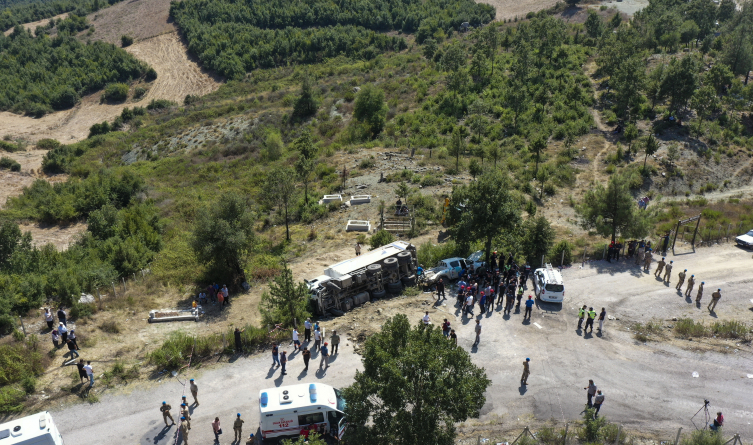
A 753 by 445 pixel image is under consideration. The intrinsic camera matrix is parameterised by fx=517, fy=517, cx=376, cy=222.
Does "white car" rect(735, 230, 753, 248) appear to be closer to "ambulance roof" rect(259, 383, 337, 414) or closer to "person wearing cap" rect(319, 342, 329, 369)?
"person wearing cap" rect(319, 342, 329, 369)

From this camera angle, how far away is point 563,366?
881 inches

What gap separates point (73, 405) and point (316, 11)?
114940mm

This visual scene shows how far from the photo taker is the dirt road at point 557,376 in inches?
770

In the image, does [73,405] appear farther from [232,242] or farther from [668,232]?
A: [668,232]

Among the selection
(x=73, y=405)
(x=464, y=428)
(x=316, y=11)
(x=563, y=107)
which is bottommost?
(x=73, y=405)

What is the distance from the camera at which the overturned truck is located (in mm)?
27109

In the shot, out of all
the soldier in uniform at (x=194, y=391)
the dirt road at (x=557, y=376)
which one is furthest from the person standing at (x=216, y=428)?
the soldier in uniform at (x=194, y=391)

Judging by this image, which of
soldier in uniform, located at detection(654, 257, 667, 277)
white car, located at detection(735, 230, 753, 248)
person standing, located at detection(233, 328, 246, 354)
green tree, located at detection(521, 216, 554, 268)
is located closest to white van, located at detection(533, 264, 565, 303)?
green tree, located at detection(521, 216, 554, 268)

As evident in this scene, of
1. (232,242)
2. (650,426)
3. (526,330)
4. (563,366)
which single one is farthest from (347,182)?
(650,426)

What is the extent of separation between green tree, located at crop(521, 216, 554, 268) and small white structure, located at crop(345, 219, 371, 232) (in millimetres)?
11522

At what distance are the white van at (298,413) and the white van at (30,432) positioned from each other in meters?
6.65

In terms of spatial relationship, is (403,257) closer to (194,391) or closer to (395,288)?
(395,288)

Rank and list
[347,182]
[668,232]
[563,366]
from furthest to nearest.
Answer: [347,182], [668,232], [563,366]

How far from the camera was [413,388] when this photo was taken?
48.0 feet
